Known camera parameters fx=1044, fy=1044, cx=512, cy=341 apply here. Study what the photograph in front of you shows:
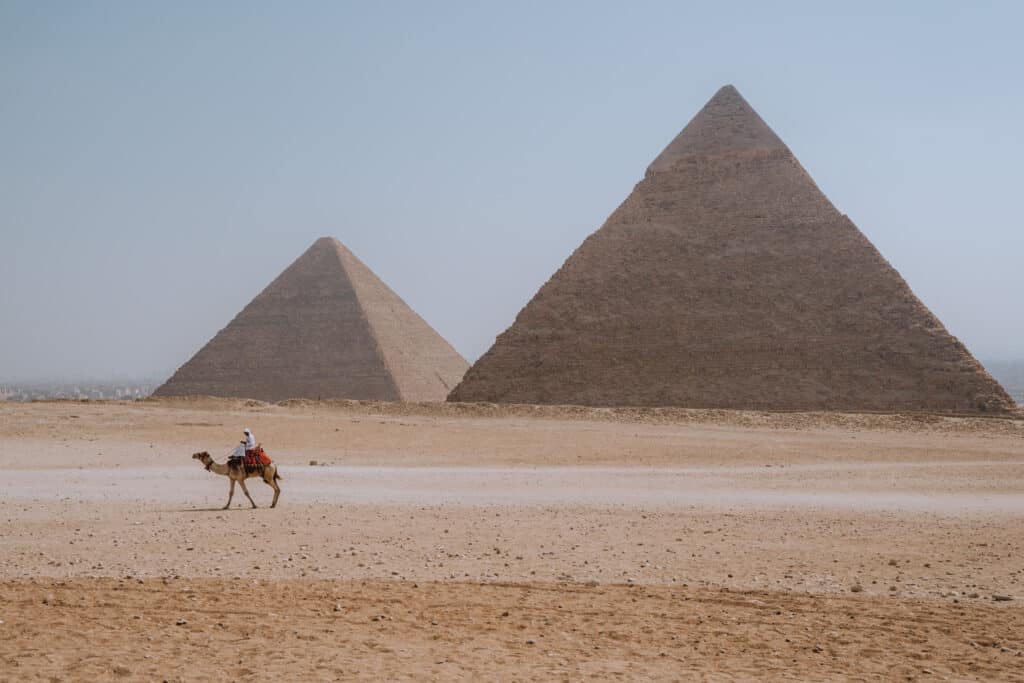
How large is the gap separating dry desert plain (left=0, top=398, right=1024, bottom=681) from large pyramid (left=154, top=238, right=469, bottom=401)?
118 feet

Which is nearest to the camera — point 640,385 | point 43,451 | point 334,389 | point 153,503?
point 153,503

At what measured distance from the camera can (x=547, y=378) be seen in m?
35.1

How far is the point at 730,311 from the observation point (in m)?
35.1

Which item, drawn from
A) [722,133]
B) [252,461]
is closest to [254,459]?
[252,461]

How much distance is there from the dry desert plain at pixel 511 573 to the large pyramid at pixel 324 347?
3602 centimetres

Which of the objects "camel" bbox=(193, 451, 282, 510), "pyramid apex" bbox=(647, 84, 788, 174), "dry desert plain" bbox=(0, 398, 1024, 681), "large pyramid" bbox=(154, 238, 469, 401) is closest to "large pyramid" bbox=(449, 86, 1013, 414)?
"pyramid apex" bbox=(647, 84, 788, 174)

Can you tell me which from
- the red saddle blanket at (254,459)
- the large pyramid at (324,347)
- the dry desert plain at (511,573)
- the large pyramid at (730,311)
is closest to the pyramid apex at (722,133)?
the large pyramid at (730,311)

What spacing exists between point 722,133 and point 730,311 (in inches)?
354

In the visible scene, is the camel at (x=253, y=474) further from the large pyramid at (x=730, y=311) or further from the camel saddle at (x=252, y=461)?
the large pyramid at (x=730, y=311)

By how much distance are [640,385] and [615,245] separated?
7.25 meters

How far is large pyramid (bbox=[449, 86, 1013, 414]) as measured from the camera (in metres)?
31.6

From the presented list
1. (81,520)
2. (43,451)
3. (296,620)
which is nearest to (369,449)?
(43,451)

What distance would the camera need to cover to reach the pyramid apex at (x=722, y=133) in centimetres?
3991

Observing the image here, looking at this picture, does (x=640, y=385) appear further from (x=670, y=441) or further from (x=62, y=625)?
(x=62, y=625)
